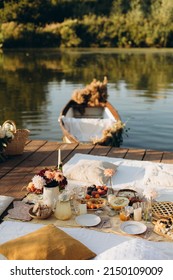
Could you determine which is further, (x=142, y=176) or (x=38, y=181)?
(x=142, y=176)

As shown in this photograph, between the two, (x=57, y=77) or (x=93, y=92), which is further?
(x=57, y=77)

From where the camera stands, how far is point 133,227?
4.69 metres

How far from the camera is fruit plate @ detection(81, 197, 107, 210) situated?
514 centimetres

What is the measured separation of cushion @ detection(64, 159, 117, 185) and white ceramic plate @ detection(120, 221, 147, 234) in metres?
1.33

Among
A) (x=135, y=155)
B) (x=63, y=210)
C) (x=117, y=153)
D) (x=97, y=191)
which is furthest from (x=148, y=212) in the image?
(x=117, y=153)

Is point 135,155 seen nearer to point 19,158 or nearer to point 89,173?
point 89,173

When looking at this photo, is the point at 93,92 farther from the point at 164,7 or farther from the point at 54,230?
the point at 164,7

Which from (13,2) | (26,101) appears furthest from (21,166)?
(13,2)

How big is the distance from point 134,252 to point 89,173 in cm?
240

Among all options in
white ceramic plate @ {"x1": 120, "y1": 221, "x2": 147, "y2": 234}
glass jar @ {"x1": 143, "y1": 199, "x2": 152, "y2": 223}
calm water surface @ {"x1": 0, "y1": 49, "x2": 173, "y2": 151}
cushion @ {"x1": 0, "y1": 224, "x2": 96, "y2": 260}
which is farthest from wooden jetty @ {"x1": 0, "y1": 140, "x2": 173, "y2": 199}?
calm water surface @ {"x1": 0, "y1": 49, "x2": 173, "y2": 151}

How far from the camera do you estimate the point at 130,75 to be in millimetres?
26906

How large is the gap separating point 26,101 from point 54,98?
1.43 meters

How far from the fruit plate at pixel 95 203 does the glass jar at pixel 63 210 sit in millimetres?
366

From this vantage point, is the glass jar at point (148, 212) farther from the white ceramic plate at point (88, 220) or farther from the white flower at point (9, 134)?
the white flower at point (9, 134)
